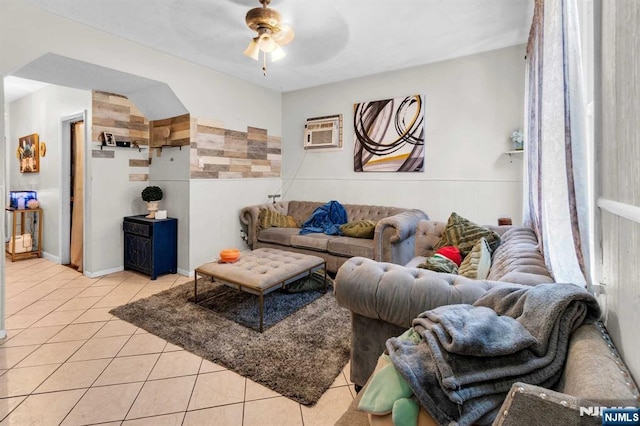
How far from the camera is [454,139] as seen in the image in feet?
12.5

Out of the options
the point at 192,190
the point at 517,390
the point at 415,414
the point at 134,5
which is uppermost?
the point at 134,5

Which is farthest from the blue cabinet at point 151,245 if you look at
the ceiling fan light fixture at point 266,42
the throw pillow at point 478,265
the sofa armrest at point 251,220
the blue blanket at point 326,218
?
the throw pillow at point 478,265

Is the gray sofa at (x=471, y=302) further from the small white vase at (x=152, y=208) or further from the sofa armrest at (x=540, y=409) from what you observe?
the small white vase at (x=152, y=208)

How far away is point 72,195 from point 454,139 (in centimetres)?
508

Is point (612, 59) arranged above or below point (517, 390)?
above

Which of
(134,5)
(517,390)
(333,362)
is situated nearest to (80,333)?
(333,362)

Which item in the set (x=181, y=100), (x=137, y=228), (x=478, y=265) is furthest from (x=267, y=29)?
(x=137, y=228)

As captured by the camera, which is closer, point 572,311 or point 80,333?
point 572,311

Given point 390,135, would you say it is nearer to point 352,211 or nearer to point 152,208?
point 352,211

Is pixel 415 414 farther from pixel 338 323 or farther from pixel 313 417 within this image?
pixel 338 323

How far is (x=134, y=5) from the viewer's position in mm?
2605

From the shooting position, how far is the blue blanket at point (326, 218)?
4.17 metres

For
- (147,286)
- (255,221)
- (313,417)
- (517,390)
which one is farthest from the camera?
(255,221)

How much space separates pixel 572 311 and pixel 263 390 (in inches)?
62.2
